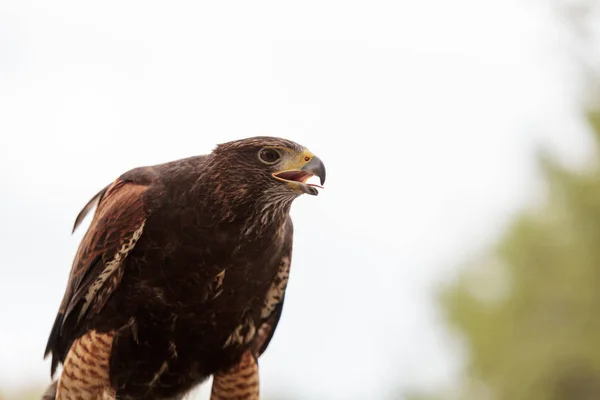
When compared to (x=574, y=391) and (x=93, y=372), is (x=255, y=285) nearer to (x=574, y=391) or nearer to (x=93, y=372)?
(x=93, y=372)

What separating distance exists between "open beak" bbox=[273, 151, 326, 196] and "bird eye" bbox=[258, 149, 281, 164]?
10 cm

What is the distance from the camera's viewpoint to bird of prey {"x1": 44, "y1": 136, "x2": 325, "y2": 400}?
5230 millimetres

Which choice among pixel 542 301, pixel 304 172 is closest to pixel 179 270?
pixel 304 172

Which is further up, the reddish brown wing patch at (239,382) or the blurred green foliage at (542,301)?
the blurred green foliage at (542,301)

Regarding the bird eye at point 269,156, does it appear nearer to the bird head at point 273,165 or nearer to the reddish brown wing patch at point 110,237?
the bird head at point 273,165

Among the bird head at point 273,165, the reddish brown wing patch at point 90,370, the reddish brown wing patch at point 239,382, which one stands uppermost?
the bird head at point 273,165

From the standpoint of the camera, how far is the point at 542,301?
1966 centimetres

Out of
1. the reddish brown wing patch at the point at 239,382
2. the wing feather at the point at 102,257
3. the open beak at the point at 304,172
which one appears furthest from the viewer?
the reddish brown wing patch at the point at 239,382

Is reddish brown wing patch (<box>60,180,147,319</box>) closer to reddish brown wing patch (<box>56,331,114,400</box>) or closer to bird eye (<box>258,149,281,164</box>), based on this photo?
reddish brown wing patch (<box>56,331,114,400</box>)

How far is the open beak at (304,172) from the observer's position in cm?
505

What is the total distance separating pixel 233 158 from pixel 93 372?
164 cm

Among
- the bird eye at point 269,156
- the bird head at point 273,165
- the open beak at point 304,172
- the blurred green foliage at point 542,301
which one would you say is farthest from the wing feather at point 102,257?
the blurred green foliage at point 542,301

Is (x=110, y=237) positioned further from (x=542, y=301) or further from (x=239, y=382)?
(x=542, y=301)

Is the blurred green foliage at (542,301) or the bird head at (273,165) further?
the blurred green foliage at (542,301)
